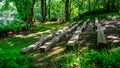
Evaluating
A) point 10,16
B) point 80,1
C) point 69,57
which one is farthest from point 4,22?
point 80,1

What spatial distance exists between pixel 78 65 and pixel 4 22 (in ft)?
46.7

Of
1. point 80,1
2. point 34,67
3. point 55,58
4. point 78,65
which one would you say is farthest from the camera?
point 80,1

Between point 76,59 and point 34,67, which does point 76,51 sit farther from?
point 34,67

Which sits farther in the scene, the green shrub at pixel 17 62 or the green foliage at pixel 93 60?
the green shrub at pixel 17 62

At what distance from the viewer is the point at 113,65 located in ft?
20.0

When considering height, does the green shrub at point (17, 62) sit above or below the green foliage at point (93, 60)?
below

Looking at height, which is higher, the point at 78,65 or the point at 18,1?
the point at 18,1

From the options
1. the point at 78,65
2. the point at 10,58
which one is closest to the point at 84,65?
the point at 78,65

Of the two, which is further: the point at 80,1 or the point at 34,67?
the point at 80,1

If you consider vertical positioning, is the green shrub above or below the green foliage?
below

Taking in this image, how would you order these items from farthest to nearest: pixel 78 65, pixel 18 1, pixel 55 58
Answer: pixel 18 1, pixel 55 58, pixel 78 65

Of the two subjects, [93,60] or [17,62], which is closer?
[93,60]

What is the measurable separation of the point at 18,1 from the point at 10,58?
11582 millimetres

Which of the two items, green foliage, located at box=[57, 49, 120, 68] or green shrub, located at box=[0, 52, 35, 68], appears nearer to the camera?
green foliage, located at box=[57, 49, 120, 68]
